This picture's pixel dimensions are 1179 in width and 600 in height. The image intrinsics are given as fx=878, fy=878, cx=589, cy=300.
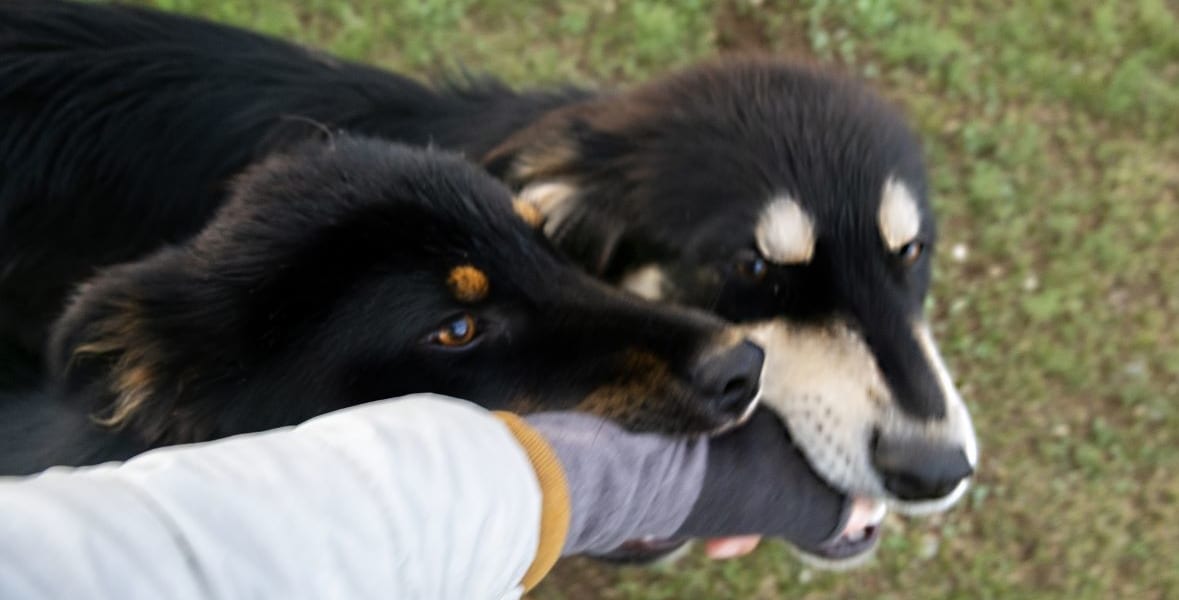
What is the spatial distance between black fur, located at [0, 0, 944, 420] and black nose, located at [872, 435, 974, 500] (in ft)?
0.34

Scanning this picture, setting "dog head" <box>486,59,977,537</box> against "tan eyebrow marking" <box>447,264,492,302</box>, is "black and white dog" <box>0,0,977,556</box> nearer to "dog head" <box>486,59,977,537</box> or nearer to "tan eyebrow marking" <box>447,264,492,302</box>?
"dog head" <box>486,59,977,537</box>

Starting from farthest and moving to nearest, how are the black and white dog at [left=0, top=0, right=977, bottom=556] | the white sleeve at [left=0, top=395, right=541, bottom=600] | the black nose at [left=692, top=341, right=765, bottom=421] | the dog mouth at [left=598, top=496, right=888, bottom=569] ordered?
the dog mouth at [left=598, top=496, right=888, bottom=569] < the black and white dog at [left=0, top=0, right=977, bottom=556] < the black nose at [left=692, top=341, right=765, bottom=421] < the white sleeve at [left=0, top=395, right=541, bottom=600]

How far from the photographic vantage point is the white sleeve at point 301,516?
1141mm

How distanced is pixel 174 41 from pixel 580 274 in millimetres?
1892

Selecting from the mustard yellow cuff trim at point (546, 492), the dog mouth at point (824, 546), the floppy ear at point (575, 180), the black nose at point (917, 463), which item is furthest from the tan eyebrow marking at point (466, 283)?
the black nose at point (917, 463)

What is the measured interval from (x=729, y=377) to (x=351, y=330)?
92 centimetres

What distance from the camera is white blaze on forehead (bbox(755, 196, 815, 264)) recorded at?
8.40 feet

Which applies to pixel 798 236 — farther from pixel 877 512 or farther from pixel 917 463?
pixel 877 512

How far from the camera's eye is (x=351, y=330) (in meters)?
2.13

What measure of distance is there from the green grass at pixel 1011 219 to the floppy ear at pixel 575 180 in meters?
1.17

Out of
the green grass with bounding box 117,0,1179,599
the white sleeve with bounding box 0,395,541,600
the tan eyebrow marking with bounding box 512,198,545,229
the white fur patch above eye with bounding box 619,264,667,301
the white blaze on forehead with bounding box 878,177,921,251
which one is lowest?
the green grass with bounding box 117,0,1179,599

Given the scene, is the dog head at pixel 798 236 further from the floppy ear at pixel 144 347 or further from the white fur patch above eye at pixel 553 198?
the floppy ear at pixel 144 347

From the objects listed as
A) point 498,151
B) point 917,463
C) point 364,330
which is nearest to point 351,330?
point 364,330

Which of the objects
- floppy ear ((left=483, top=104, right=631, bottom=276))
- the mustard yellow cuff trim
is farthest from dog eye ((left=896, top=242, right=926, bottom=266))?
the mustard yellow cuff trim
